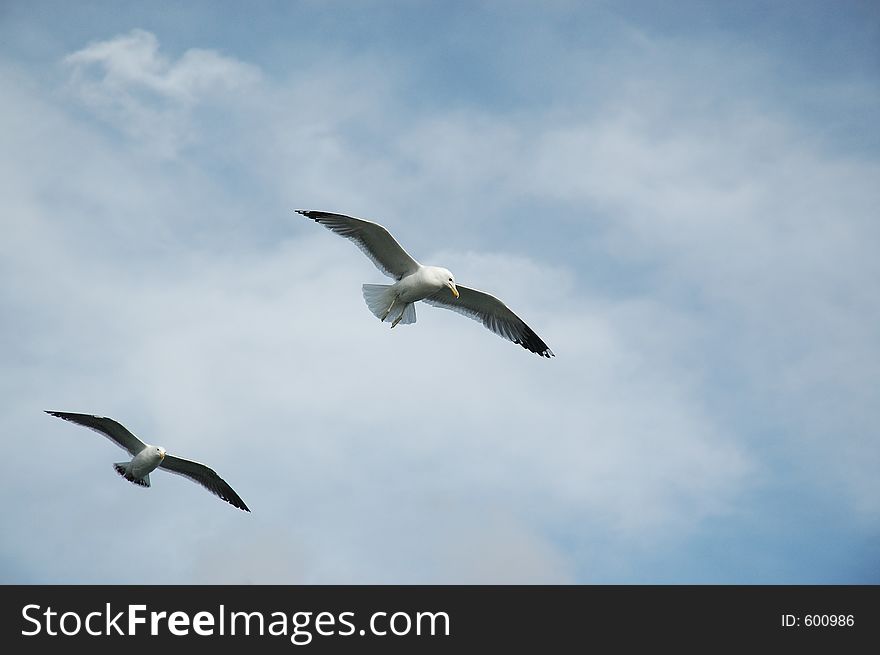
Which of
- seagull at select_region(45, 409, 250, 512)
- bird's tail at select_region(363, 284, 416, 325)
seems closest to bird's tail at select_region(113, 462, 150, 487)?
seagull at select_region(45, 409, 250, 512)

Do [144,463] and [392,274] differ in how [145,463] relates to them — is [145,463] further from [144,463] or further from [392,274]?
[392,274]

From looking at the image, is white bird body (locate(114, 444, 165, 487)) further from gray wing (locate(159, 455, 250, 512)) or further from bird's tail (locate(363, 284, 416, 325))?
bird's tail (locate(363, 284, 416, 325))

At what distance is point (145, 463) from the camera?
19.4 m

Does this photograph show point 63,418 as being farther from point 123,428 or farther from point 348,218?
point 348,218

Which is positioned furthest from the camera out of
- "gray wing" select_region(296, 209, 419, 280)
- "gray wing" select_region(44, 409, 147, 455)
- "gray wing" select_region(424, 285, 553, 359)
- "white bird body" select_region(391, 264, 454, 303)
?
"gray wing" select_region(44, 409, 147, 455)

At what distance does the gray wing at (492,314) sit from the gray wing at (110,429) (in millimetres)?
6267

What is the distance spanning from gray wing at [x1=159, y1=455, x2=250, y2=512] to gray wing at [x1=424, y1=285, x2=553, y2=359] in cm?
591

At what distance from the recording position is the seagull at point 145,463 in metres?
19.1

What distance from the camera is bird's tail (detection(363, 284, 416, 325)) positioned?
16688 millimetres

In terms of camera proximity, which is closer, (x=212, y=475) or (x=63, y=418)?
(x=63, y=418)

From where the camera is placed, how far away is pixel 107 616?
14.4 metres

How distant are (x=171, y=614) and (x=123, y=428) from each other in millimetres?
5714

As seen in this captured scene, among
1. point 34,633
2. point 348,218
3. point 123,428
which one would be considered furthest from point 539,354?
point 34,633

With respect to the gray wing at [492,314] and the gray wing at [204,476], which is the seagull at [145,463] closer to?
the gray wing at [204,476]
